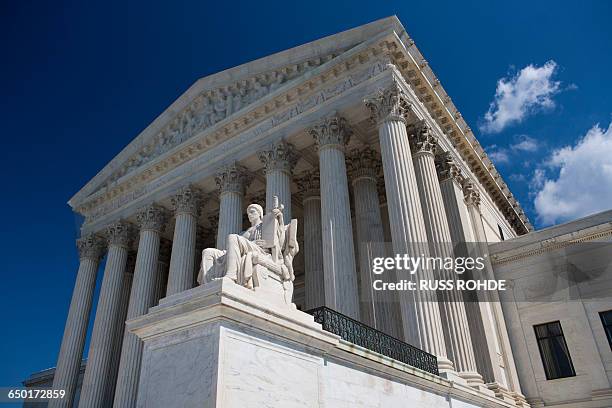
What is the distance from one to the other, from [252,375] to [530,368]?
1848 cm

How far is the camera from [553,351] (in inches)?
837

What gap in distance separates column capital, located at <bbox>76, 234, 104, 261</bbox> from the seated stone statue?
24.6 m

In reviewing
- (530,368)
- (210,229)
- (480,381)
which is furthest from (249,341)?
(210,229)

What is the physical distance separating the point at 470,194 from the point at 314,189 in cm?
827

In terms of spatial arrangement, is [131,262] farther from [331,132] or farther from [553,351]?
[553,351]

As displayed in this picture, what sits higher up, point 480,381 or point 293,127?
point 293,127

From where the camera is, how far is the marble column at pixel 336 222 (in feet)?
58.6

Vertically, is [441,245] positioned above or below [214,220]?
below

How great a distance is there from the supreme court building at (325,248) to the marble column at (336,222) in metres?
0.07

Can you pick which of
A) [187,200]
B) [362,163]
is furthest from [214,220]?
[362,163]

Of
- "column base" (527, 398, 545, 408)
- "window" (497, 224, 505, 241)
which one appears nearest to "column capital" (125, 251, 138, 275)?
"window" (497, 224, 505, 241)

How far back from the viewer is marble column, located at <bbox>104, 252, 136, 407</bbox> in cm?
2789

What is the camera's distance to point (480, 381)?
16953 mm

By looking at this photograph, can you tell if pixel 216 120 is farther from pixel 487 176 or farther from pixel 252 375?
pixel 252 375
